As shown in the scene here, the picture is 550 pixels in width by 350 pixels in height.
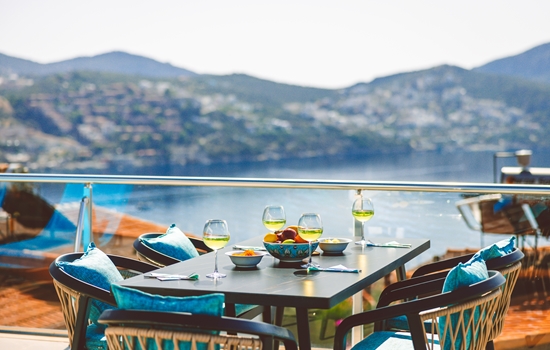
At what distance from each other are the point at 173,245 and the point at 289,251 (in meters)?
0.70

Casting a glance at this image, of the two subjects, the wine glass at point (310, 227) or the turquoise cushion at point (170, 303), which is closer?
the turquoise cushion at point (170, 303)

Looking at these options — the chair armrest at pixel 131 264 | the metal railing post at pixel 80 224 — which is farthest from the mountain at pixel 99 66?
the chair armrest at pixel 131 264

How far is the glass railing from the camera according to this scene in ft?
12.5

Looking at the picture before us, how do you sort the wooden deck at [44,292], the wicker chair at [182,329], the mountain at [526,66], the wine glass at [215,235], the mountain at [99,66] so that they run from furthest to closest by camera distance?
the mountain at [99,66], the mountain at [526,66], the wooden deck at [44,292], the wine glass at [215,235], the wicker chair at [182,329]

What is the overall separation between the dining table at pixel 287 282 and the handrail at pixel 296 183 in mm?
948

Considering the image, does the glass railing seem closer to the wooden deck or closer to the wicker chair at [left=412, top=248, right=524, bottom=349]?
the wooden deck

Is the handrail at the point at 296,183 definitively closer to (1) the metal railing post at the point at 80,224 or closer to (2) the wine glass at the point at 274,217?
(1) the metal railing post at the point at 80,224

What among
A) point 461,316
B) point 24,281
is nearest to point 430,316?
point 461,316

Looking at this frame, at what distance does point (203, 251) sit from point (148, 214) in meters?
1.58

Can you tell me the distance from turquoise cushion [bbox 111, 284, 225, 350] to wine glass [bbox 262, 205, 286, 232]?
1.03 m

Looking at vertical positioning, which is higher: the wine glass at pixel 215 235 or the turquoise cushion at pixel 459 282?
the wine glass at pixel 215 235

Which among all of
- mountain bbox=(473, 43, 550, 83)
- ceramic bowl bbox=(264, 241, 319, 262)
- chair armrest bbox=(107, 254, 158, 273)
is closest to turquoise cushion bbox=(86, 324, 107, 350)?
chair armrest bbox=(107, 254, 158, 273)

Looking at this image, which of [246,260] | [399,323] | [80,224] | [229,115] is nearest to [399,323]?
[399,323]

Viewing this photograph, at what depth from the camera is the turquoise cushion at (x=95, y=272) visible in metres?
2.51
